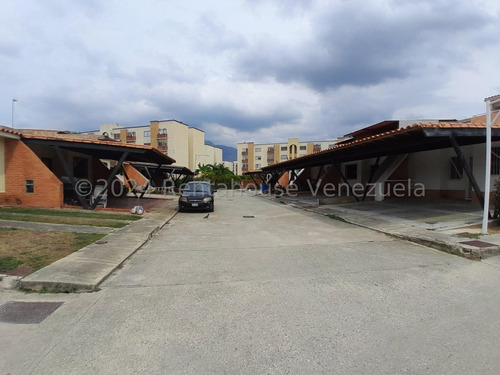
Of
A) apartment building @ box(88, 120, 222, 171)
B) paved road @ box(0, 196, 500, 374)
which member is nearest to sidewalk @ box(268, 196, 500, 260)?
paved road @ box(0, 196, 500, 374)

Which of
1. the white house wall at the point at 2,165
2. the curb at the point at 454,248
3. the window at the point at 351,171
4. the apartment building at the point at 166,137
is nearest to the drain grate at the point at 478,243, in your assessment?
the curb at the point at 454,248

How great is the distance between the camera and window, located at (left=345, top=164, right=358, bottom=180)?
79.0ft

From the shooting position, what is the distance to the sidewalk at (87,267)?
15.6ft

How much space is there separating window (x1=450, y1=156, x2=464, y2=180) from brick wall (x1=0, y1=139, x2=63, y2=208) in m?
18.7

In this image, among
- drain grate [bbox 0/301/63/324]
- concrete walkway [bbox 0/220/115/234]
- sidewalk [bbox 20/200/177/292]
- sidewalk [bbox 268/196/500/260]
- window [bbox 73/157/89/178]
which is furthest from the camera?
window [bbox 73/157/89/178]

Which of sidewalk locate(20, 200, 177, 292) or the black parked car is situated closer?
sidewalk locate(20, 200, 177, 292)

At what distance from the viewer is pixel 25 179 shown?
13.4 meters

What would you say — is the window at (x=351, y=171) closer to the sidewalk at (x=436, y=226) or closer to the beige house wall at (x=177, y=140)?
the sidewalk at (x=436, y=226)

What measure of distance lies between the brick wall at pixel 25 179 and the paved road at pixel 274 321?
9478 mm

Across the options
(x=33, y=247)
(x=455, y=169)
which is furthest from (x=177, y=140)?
(x=33, y=247)

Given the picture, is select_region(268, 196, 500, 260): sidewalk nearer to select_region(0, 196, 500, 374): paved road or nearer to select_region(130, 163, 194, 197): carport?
select_region(0, 196, 500, 374): paved road

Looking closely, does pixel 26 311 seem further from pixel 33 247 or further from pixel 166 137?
pixel 166 137

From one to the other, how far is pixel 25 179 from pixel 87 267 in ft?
34.3

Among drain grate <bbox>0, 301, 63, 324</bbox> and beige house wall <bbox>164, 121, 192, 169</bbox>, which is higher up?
beige house wall <bbox>164, 121, 192, 169</bbox>
